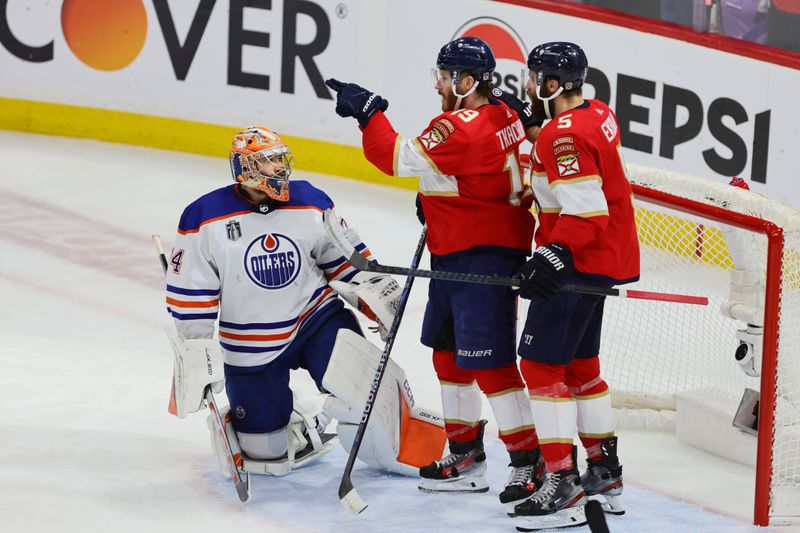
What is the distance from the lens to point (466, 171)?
379 centimetres

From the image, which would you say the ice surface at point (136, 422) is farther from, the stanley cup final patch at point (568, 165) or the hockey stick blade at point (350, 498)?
the stanley cup final patch at point (568, 165)

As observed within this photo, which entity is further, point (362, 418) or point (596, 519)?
point (362, 418)

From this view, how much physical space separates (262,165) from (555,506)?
121 centimetres

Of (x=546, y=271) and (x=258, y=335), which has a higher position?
(x=546, y=271)

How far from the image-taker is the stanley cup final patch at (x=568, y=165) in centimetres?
352

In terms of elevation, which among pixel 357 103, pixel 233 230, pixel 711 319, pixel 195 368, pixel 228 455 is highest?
pixel 357 103

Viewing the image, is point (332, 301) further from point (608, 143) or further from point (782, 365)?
point (782, 365)

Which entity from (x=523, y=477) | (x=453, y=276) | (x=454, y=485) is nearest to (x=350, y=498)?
(x=454, y=485)

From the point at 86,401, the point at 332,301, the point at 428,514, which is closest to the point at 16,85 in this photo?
the point at 86,401

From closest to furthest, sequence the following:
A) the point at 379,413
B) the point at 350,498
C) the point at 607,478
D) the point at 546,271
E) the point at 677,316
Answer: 1. the point at 546,271
2. the point at 350,498
3. the point at 607,478
4. the point at 379,413
5. the point at 677,316

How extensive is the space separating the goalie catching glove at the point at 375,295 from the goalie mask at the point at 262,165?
0.31m

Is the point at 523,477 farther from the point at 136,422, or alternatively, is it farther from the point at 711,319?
the point at 136,422

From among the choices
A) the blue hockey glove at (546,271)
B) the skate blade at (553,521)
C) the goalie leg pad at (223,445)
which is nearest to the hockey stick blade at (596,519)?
the blue hockey glove at (546,271)

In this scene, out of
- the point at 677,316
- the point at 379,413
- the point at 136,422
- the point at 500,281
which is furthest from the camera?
the point at 677,316
